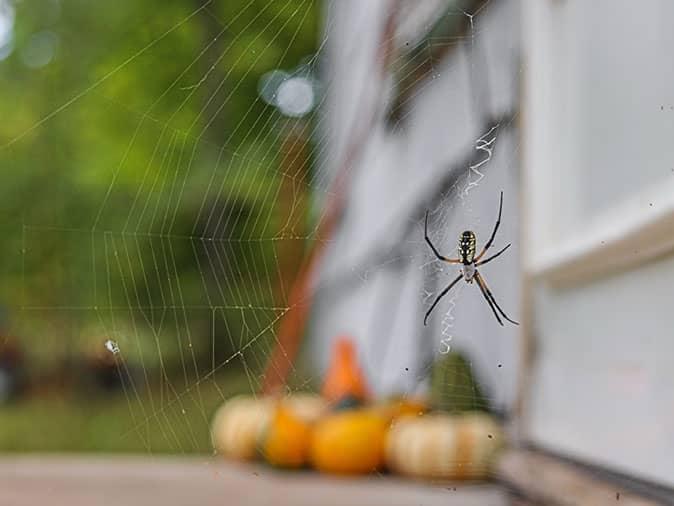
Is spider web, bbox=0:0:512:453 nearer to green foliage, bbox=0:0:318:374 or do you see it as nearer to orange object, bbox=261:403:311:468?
green foliage, bbox=0:0:318:374

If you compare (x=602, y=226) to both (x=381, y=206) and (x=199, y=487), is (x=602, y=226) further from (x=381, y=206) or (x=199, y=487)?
(x=381, y=206)

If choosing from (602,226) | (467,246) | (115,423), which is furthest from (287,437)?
(115,423)

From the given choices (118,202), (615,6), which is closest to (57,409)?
(118,202)

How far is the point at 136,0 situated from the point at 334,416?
321cm

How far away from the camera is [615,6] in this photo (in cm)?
107

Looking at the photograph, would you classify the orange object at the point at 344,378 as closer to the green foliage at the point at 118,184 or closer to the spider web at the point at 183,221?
the spider web at the point at 183,221

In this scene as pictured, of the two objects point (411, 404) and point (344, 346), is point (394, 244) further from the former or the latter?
point (411, 404)

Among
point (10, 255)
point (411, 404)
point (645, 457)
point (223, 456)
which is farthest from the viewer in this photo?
point (10, 255)

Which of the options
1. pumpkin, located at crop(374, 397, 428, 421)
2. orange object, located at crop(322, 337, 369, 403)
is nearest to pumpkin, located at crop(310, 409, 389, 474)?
pumpkin, located at crop(374, 397, 428, 421)

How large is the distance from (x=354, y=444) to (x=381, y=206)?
135 cm

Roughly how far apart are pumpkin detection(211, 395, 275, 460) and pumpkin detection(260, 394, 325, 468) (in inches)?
2.6

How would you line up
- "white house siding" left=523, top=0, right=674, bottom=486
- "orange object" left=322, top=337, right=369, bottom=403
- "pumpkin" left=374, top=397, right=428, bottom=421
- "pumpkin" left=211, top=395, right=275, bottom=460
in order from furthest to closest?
"orange object" left=322, top=337, right=369, bottom=403, "pumpkin" left=211, top=395, right=275, bottom=460, "pumpkin" left=374, top=397, right=428, bottom=421, "white house siding" left=523, top=0, right=674, bottom=486

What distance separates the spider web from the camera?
10.4 ft

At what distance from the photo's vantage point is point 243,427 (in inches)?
97.1
